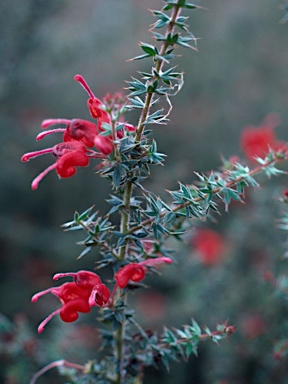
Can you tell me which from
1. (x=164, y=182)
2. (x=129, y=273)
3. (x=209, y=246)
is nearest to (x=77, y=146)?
Answer: (x=129, y=273)

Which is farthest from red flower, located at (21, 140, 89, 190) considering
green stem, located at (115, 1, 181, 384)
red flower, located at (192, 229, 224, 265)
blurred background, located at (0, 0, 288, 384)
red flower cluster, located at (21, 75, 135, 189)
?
red flower, located at (192, 229, 224, 265)

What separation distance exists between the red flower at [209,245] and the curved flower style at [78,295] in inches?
77.6

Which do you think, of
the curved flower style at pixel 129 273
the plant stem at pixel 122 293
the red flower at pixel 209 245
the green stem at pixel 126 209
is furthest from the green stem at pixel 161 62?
the red flower at pixel 209 245

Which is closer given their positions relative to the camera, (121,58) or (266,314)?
(266,314)

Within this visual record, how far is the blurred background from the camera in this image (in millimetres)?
2436

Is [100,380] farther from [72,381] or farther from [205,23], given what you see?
[205,23]

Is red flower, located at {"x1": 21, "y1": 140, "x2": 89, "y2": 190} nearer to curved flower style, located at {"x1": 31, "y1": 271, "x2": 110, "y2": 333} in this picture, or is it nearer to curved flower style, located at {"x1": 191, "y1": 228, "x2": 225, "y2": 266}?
curved flower style, located at {"x1": 31, "y1": 271, "x2": 110, "y2": 333}

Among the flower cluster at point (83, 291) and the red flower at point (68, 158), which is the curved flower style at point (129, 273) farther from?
the red flower at point (68, 158)

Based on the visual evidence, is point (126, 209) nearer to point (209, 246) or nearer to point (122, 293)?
point (122, 293)

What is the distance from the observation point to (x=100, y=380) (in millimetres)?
1271

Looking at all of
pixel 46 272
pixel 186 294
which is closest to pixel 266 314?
pixel 186 294

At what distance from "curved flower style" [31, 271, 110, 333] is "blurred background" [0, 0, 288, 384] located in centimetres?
39

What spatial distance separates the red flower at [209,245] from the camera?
3.07 meters

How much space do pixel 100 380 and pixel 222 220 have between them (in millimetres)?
2870
